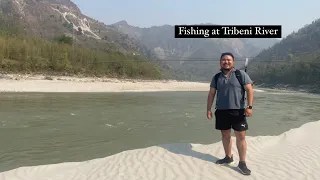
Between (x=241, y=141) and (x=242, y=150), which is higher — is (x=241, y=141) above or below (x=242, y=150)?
above

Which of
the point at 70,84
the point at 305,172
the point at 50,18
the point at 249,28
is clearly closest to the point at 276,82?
the point at 70,84

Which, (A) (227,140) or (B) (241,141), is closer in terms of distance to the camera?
(B) (241,141)

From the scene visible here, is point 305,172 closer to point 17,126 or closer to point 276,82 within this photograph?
point 17,126

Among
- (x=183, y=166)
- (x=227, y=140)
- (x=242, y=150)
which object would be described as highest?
(x=227, y=140)

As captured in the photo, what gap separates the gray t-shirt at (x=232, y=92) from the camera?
5648mm

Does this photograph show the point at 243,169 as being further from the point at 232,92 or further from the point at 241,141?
the point at 232,92

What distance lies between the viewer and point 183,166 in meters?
5.80

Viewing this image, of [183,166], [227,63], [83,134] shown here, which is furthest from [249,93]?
[83,134]

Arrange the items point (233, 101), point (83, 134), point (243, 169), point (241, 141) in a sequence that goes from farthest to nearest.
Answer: point (83, 134) < point (241, 141) < point (233, 101) < point (243, 169)

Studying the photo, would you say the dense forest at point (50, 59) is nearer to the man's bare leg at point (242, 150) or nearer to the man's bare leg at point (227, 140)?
the man's bare leg at point (227, 140)

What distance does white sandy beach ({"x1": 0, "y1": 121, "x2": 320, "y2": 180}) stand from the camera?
548 cm

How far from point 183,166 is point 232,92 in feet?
5.31

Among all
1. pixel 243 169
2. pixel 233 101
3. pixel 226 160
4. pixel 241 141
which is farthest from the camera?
pixel 226 160

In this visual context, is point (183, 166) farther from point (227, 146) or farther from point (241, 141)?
point (241, 141)
